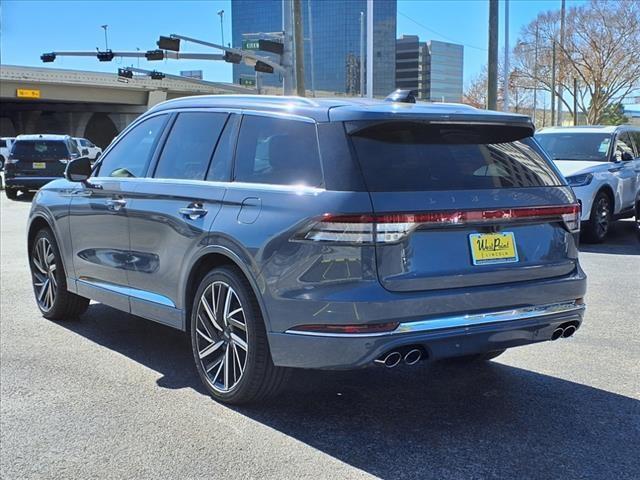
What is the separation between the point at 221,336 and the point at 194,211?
798 mm

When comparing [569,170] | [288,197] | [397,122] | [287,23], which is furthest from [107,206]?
[287,23]

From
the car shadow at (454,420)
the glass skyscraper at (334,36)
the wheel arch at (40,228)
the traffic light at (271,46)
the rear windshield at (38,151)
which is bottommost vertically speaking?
the car shadow at (454,420)

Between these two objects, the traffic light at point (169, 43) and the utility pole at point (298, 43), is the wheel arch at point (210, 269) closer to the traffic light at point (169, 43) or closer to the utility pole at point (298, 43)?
the utility pole at point (298, 43)

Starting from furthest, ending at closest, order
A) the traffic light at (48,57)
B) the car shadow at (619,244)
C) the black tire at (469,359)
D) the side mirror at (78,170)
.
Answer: the traffic light at (48,57) → the car shadow at (619,244) → the side mirror at (78,170) → the black tire at (469,359)

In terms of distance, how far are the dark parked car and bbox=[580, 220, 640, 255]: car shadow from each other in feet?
48.7

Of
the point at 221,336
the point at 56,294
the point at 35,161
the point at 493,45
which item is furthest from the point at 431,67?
the point at 221,336

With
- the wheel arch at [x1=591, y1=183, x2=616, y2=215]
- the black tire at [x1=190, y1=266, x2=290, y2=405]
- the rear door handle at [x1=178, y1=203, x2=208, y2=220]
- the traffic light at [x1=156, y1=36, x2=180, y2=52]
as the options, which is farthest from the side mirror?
the traffic light at [x1=156, y1=36, x2=180, y2=52]

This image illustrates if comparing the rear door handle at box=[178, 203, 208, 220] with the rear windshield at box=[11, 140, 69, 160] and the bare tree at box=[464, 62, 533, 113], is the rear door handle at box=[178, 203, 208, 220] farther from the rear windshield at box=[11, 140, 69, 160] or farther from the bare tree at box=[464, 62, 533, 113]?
the bare tree at box=[464, 62, 533, 113]

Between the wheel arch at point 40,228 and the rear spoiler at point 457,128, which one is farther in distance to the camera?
the wheel arch at point 40,228

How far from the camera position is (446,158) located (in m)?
3.96

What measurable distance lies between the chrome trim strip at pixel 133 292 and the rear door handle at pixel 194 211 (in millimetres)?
637

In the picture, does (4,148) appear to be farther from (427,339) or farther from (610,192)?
(427,339)

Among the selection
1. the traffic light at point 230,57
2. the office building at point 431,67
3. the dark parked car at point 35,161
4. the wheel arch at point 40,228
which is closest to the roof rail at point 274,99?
the wheel arch at point 40,228

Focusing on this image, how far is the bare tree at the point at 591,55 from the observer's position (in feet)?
131
